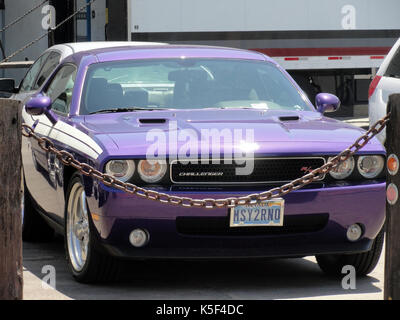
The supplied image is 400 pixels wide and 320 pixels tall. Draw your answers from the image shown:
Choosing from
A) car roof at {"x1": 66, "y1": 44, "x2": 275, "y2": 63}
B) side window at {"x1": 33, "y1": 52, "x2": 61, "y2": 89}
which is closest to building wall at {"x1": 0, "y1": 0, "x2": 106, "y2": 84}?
side window at {"x1": 33, "y1": 52, "x2": 61, "y2": 89}

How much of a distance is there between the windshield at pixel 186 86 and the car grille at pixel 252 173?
1269mm

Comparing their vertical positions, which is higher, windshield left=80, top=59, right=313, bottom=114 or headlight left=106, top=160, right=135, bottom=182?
windshield left=80, top=59, right=313, bottom=114

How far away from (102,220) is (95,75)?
5.94 feet

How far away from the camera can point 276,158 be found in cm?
673

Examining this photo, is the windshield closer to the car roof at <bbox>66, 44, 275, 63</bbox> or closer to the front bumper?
the car roof at <bbox>66, 44, 275, 63</bbox>

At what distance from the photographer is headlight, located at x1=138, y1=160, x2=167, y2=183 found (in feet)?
21.7

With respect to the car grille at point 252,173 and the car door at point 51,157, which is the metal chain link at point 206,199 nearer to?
the car grille at point 252,173

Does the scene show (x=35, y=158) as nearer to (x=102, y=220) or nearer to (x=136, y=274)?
(x=136, y=274)

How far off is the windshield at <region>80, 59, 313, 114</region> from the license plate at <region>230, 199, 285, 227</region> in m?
1.47

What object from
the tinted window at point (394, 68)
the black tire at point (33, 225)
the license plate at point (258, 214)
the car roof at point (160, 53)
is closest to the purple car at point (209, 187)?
the license plate at point (258, 214)

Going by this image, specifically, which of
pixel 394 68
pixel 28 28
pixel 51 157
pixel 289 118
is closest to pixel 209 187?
pixel 289 118

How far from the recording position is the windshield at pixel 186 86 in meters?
7.91
